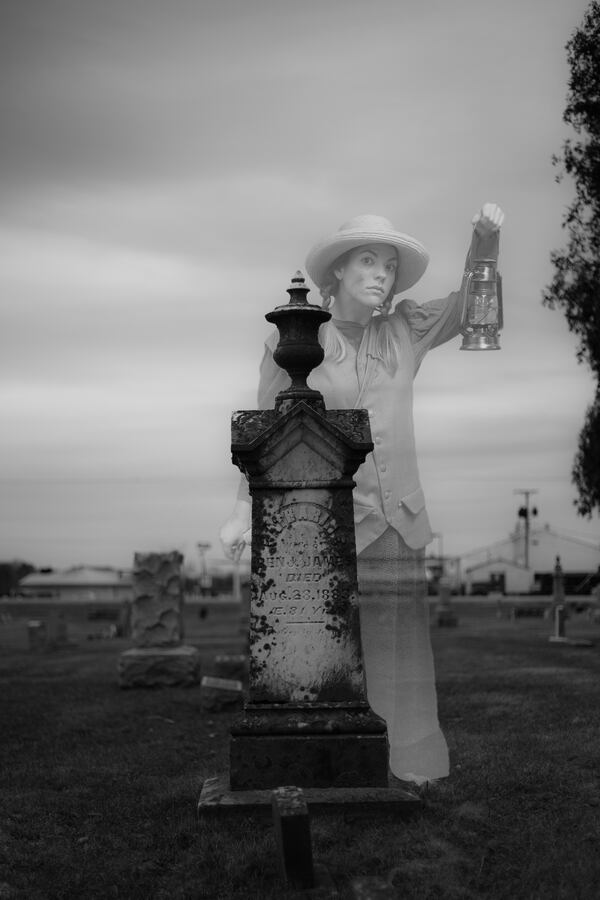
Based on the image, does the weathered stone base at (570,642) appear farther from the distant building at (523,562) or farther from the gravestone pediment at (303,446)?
the distant building at (523,562)

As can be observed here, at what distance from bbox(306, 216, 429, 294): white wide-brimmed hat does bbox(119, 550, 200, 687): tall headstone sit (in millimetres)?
7955

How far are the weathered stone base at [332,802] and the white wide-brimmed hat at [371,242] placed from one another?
9.50ft

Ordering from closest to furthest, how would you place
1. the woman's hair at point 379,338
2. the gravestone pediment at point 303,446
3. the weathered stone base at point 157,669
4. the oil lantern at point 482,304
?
the gravestone pediment at point 303,446 → the oil lantern at point 482,304 → the woman's hair at point 379,338 → the weathered stone base at point 157,669

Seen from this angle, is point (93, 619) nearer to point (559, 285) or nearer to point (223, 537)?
point (559, 285)

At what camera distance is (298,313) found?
5.75 meters

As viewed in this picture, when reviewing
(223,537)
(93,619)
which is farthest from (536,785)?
(93,619)

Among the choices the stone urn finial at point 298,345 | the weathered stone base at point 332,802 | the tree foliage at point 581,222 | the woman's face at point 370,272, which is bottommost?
the weathered stone base at point 332,802

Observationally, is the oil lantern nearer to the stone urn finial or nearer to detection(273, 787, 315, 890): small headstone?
the stone urn finial

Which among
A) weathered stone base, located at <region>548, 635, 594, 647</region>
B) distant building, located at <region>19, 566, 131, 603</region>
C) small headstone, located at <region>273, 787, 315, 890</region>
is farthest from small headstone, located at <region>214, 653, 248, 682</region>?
distant building, located at <region>19, 566, 131, 603</region>

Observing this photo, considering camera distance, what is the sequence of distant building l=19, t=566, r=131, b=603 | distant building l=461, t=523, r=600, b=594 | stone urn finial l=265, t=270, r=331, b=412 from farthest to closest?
1. distant building l=19, t=566, r=131, b=603
2. distant building l=461, t=523, r=600, b=594
3. stone urn finial l=265, t=270, r=331, b=412

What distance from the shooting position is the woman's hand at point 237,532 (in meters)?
6.07

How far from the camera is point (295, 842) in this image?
4266 mm

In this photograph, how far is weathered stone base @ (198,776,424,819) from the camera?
509 cm

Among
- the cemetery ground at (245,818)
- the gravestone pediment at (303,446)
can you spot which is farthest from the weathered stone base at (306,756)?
the gravestone pediment at (303,446)
